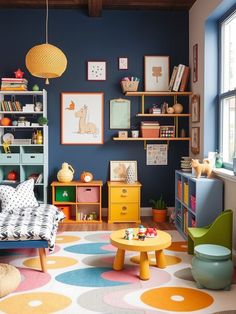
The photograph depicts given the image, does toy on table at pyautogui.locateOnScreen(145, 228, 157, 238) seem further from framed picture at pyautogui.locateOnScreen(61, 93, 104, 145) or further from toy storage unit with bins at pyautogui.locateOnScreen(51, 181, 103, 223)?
framed picture at pyautogui.locateOnScreen(61, 93, 104, 145)

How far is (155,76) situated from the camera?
598cm

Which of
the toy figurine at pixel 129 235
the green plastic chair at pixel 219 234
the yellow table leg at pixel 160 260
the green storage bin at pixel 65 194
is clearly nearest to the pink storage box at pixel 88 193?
the green storage bin at pixel 65 194

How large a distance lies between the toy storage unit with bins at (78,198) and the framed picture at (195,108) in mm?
1560

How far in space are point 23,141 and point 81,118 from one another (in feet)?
2.91

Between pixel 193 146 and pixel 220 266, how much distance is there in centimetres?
262

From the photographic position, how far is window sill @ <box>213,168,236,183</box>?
13.1ft

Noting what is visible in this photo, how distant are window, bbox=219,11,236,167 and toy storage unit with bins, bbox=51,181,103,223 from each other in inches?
71.3

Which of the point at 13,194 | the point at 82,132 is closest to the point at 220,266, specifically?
the point at 13,194

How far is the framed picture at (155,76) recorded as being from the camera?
5980mm

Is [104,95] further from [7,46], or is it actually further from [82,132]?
[7,46]

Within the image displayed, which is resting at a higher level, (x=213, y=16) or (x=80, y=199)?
(x=213, y=16)

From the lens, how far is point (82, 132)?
6020 millimetres

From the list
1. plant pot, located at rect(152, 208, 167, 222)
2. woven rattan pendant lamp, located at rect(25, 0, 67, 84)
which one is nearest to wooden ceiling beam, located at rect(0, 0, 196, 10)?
woven rattan pendant lamp, located at rect(25, 0, 67, 84)

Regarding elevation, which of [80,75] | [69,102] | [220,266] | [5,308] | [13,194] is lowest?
[5,308]
